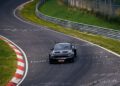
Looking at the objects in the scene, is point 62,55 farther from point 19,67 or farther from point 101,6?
point 101,6

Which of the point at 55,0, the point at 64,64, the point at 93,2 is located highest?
the point at 64,64

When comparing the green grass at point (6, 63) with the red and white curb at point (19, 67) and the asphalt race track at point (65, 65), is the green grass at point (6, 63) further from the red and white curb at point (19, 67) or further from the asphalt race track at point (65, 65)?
the asphalt race track at point (65, 65)

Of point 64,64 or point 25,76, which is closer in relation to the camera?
point 25,76

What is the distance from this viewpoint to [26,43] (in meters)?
42.5

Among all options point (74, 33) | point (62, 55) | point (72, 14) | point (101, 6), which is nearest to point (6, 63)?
point (62, 55)

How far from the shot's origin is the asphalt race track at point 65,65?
1041 inches

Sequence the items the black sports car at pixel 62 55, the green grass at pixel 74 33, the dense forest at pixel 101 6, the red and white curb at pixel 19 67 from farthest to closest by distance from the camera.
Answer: the dense forest at pixel 101 6 → the green grass at pixel 74 33 → the black sports car at pixel 62 55 → the red and white curb at pixel 19 67

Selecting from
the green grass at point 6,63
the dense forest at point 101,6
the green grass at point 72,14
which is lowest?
the green grass at point 72,14

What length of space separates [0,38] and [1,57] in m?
10.0

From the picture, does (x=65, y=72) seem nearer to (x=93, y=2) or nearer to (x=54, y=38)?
(x=54, y=38)

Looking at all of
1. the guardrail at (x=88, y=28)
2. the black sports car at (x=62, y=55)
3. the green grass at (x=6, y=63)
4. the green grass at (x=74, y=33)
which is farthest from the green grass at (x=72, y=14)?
the black sports car at (x=62, y=55)

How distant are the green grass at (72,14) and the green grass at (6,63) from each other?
13.8 metres

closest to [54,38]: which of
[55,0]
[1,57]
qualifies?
[1,57]

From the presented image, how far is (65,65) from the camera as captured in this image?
102 ft
